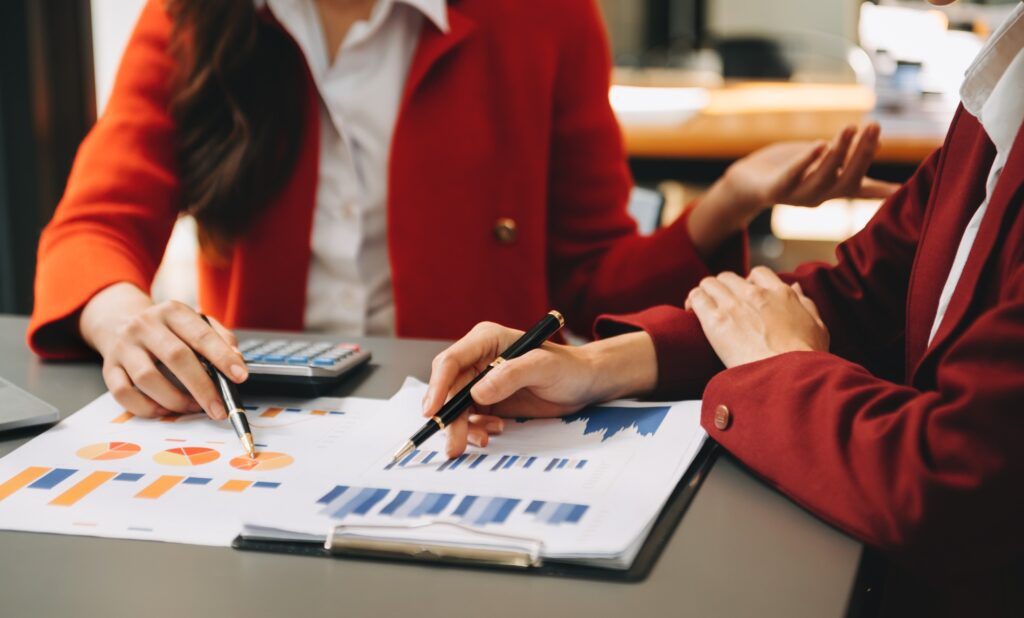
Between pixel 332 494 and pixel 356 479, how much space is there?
3 cm

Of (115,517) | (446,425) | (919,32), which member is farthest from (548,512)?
(919,32)

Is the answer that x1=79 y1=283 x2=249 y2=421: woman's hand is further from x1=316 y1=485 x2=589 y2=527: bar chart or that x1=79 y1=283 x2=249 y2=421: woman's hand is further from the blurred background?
the blurred background

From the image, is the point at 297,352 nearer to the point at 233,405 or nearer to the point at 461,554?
the point at 233,405

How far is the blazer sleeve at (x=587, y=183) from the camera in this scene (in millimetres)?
1398

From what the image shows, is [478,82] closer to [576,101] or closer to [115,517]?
[576,101]

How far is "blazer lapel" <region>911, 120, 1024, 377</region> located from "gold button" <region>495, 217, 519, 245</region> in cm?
72

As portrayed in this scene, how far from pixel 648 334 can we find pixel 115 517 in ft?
1.43

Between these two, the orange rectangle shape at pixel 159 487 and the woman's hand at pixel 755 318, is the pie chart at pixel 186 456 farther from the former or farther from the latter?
the woman's hand at pixel 755 318

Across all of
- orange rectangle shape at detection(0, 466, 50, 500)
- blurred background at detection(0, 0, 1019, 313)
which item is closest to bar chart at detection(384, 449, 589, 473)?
orange rectangle shape at detection(0, 466, 50, 500)

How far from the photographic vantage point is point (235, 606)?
53cm

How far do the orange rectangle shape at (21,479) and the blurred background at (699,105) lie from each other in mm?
1121

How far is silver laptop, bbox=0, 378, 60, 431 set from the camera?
787mm

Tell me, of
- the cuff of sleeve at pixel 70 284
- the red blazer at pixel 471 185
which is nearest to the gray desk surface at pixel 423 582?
the cuff of sleeve at pixel 70 284

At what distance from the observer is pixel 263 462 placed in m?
0.72
